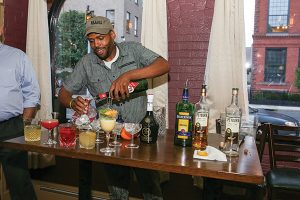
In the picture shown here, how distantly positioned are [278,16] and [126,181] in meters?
2.49

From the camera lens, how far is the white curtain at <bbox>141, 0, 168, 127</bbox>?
2967 mm

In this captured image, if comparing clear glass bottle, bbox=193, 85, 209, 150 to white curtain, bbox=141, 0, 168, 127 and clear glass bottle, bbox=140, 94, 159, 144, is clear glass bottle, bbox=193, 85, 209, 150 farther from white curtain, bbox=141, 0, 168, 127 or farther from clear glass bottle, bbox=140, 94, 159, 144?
white curtain, bbox=141, 0, 168, 127

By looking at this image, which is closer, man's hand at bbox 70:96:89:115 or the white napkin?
the white napkin

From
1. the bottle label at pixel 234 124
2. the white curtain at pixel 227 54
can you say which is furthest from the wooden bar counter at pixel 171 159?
the white curtain at pixel 227 54

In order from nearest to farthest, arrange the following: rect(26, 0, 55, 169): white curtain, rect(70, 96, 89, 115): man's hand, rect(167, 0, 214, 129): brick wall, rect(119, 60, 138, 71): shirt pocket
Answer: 1. rect(70, 96, 89, 115): man's hand
2. rect(119, 60, 138, 71): shirt pocket
3. rect(167, 0, 214, 129): brick wall
4. rect(26, 0, 55, 169): white curtain

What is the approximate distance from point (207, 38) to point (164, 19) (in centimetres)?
50

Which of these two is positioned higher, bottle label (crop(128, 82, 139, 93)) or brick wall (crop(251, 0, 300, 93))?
brick wall (crop(251, 0, 300, 93))

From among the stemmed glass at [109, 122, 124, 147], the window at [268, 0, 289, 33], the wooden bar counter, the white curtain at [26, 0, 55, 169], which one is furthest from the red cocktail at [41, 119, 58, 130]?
the window at [268, 0, 289, 33]

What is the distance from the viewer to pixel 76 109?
6.12 ft

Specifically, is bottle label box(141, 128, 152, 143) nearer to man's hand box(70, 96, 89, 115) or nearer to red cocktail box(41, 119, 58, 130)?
man's hand box(70, 96, 89, 115)

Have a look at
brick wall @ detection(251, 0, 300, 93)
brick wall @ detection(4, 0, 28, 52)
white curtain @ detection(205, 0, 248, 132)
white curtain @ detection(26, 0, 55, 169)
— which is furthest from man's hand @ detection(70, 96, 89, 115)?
brick wall @ detection(251, 0, 300, 93)

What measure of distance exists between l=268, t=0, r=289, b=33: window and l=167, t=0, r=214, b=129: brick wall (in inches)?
29.2

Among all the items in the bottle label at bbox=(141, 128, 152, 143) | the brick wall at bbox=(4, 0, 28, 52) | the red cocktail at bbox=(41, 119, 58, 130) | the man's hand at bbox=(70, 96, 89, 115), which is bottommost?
the bottle label at bbox=(141, 128, 152, 143)

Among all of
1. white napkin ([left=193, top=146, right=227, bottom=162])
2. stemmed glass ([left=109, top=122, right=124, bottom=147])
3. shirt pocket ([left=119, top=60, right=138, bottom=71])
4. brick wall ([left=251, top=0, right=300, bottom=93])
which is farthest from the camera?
brick wall ([left=251, top=0, right=300, bottom=93])
